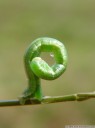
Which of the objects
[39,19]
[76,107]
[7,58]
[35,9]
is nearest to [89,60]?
[7,58]

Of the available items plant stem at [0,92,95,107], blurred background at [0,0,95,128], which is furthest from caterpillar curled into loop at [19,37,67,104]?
blurred background at [0,0,95,128]

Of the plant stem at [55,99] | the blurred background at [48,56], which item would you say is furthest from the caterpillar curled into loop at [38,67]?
the blurred background at [48,56]

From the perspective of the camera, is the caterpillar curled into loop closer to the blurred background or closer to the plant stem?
the plant stem

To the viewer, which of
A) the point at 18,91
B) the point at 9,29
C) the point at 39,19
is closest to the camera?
the point at 18,91

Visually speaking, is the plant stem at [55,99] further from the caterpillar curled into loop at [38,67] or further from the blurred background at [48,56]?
the blurred background at [48,56]

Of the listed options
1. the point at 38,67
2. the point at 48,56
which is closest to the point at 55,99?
the point at 38,67

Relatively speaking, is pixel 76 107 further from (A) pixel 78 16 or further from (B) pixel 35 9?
(B) pixel 35 9
